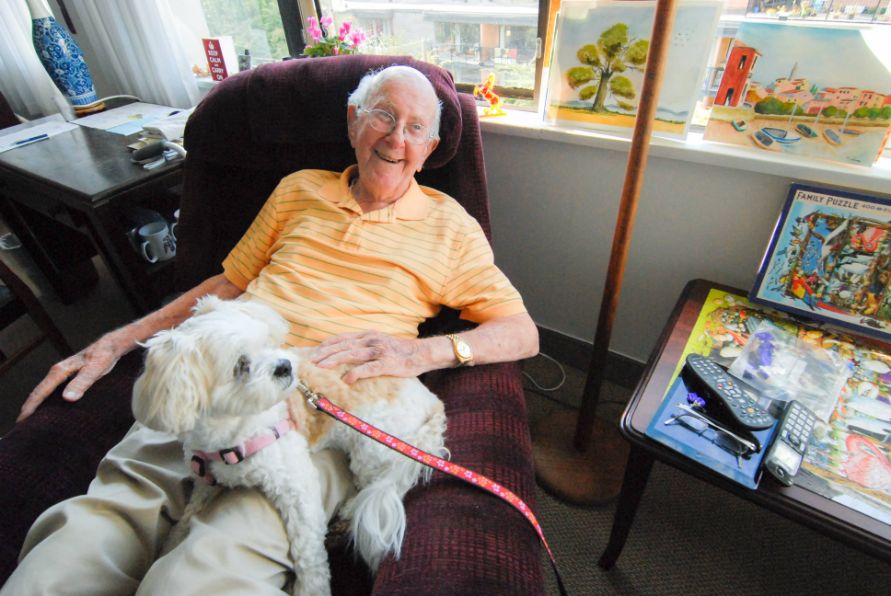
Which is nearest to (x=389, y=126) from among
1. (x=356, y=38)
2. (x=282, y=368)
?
(x=282, y=368)

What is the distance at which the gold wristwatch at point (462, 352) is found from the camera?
3.26ft

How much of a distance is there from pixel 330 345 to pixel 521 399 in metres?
0.43

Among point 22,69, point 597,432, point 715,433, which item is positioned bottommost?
point 597,432

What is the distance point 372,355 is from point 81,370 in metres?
0.64

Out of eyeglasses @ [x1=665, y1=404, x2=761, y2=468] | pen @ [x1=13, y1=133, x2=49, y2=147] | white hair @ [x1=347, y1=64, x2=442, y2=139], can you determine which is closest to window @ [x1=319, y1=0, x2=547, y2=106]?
white hair @ [x1=347, y1=64, x2=442, y2=139]

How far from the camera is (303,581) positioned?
2.57 feet

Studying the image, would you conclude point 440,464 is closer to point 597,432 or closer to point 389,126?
point 389,126

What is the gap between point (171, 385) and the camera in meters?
0.67

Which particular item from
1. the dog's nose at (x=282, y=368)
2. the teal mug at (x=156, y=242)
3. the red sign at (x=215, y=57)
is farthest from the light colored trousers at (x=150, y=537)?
the red sign at (x=215, y=57)

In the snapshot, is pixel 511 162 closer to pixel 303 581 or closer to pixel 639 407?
pixel 639 407

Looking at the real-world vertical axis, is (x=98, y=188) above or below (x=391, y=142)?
below

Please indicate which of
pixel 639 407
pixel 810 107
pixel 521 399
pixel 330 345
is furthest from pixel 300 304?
pixel 810 107

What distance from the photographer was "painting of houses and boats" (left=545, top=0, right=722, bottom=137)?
3.55ft

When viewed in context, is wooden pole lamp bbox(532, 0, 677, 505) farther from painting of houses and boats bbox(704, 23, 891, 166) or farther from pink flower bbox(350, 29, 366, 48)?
pink flower bbox(350, 29, 366, 48)
